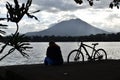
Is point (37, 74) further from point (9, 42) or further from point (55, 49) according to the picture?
point (9, 42)

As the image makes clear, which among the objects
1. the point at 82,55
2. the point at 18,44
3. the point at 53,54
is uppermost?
the point at 18,44

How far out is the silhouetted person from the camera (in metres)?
15.8

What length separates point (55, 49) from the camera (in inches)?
621

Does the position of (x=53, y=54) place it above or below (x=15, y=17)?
below

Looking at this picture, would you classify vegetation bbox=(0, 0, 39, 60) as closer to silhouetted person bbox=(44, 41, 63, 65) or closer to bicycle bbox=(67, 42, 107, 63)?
silhouetted person bbox=(44, 41, 63, 65)

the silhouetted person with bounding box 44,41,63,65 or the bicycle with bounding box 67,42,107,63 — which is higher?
the silhouetted person with bounding box 44,41,63,65

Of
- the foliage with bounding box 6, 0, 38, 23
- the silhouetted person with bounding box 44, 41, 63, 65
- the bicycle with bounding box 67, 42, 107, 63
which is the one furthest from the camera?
the bicycle with bounding box 67, 42, 107, 63

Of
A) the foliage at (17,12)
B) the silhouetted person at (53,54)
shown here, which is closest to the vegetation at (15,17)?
the foliage at (17,12)

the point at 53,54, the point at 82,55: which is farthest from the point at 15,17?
the point at 82,55

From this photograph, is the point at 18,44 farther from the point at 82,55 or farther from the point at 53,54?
the point at 82,55

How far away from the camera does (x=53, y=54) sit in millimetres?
15844

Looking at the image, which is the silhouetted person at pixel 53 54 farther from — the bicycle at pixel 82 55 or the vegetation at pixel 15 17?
the vegetation at pixel 15 17

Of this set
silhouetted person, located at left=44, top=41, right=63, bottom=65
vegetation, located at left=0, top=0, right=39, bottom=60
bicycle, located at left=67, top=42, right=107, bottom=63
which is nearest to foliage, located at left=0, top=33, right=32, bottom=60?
vegetation, located at left=0, top=0, right=39, bottom=60

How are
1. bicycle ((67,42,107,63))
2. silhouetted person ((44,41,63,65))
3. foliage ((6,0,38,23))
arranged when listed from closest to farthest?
foliage ((6,0,38,23)) → silhouetted person ((44,41,63,65)) → bicycle ((67,42,107,63))
